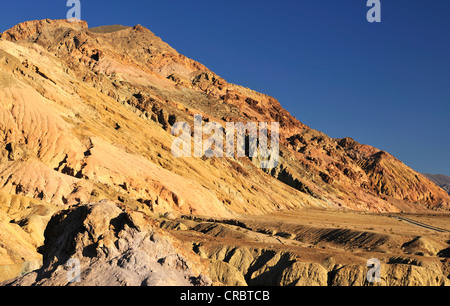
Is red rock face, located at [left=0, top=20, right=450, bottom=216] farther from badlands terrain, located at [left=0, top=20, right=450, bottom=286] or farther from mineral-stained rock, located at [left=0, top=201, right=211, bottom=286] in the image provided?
mineral-stained rock, located at [left=0, top=201, right=211, bottom=286]

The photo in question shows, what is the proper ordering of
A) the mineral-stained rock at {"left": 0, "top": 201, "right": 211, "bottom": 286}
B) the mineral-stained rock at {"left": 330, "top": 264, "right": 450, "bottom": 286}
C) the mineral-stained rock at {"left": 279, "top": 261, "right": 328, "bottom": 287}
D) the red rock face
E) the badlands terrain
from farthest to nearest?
1. the red rock face
2. the mineral-stained rock at {"left": 279, "top": 261, "right": 328, "bottom": 287}
3. the mineral-stained rock at {"left": 330, "top": 264, "right": 450, "bottom": 286}
4. the badlands terrain
5. the mineral-stained rock at {"left": 0, "top": 201, "right": 211, "bottom": 286}

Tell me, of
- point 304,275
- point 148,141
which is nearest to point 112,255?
point 304,275

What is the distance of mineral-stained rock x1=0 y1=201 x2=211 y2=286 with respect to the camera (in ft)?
40.5

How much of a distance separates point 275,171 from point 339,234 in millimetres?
59481

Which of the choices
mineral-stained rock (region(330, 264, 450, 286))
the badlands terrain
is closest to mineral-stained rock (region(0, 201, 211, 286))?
the badlands terrain

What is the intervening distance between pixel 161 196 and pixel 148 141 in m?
18.2

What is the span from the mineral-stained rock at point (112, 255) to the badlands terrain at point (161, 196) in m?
0.04

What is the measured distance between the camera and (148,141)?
6994 centimetres

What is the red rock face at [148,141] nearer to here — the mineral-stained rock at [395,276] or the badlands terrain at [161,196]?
the badlands terrain at [161,196]

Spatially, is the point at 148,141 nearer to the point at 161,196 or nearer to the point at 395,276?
the point at 161,196

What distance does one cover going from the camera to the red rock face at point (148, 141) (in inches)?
1988

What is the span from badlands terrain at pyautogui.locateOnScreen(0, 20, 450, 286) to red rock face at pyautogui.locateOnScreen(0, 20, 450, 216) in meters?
0.27
